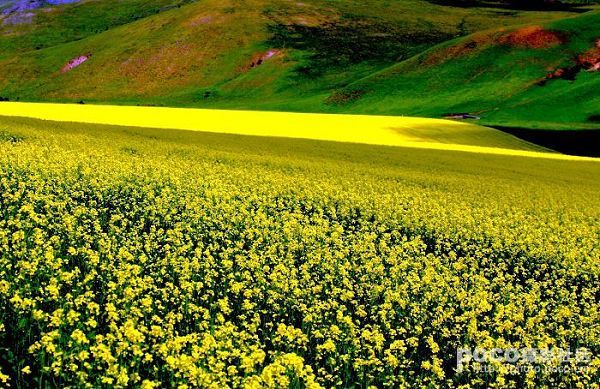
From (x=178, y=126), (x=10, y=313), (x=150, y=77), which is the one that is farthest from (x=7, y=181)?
(x=150, y=77)

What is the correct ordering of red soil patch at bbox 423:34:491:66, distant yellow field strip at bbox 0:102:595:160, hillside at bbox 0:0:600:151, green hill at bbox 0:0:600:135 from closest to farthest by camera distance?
distant yellow field strip at bbox 0:102:595:160
hillside at bbox 0:0:600:151
green hill at bbox 0:0:600:135
red soil patch at bbox 423:34:491:66

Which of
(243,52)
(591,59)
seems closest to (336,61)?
(243,52)

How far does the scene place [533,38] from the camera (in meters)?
96.0

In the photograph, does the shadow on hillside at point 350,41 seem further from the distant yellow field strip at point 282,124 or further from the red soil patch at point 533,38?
the distant yellow field strip at point 282,124

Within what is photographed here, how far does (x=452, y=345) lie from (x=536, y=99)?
77.0m

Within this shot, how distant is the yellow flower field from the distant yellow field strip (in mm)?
7990

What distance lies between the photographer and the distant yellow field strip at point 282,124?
44.9 meters

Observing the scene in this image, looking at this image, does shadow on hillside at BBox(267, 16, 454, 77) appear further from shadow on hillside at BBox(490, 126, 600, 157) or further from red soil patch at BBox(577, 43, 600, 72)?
shadow on hillside at BBox(490, 126, 600, 157)

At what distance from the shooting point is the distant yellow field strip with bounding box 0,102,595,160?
4488 cm

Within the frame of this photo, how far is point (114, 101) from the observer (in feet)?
348

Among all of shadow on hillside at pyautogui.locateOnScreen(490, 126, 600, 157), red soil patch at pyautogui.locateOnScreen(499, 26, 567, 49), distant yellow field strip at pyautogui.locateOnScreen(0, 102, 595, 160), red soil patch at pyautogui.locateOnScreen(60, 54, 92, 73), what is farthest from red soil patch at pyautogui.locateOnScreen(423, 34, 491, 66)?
red soil patch at pyautogui.locateOnScreen(60, 54, 92, 73)

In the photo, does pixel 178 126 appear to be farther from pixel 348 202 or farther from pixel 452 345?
pixel 452 345

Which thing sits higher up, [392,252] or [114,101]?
[114,101]

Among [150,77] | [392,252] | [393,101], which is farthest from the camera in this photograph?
[150,77]
